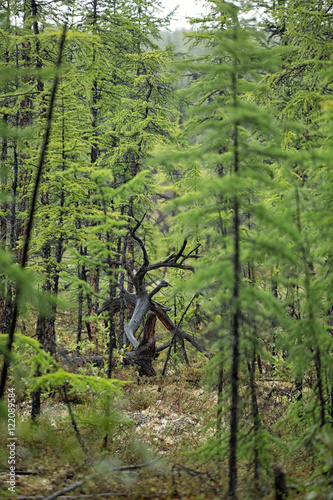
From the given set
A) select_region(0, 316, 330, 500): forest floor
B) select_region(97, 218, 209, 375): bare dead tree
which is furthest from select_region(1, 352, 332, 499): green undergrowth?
select_region(97, 218, 209, 375): bare dead tree

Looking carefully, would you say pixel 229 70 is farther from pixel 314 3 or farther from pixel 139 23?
pixel 139 23

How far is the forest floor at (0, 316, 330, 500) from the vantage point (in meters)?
4.67

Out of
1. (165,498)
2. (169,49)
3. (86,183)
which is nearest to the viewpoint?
(165,498)

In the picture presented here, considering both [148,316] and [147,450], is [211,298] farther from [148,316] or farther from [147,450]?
[148,316]

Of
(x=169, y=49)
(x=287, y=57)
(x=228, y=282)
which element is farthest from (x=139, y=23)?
(x=228, y=282)

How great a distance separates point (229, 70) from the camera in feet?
14.7

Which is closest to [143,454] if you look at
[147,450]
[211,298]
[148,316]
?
[147,450]

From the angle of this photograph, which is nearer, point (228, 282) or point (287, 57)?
point (228, 282)

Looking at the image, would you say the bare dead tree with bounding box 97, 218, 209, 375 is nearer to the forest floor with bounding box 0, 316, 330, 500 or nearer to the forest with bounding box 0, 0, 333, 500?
the forest with bounding box 0, 0, 333, 500

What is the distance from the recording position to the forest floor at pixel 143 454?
15.3 ft

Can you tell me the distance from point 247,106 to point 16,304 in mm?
3918

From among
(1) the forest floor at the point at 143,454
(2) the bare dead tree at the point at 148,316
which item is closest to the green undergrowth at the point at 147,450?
(1) the forest floor at the point at 143,454

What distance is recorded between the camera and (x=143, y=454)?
6.76 m

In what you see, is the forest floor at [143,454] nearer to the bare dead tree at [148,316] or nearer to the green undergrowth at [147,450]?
the green undergrowth at [147,450]
